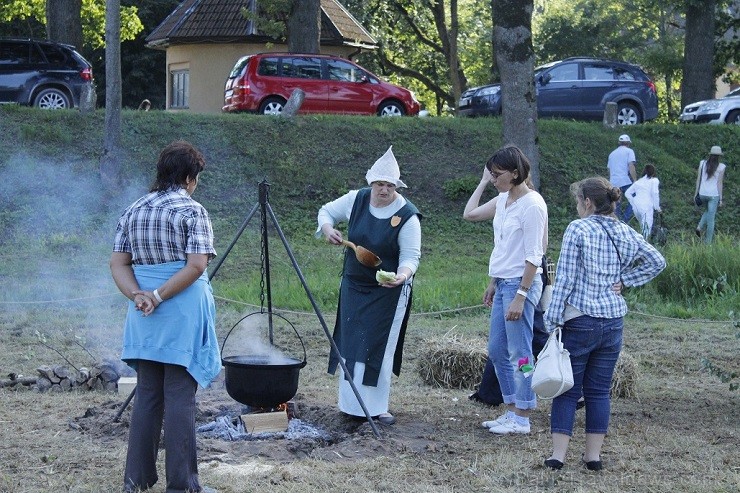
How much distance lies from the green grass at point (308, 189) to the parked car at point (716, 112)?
186 centimetres

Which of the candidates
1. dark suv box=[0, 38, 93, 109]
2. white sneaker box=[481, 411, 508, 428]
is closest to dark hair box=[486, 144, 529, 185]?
white sneaker box=[481, 411, 508, 428]

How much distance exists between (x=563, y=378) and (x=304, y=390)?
2.83 metres

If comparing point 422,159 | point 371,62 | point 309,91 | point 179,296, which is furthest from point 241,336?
point 371,62

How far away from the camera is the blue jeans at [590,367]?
5.65 metres

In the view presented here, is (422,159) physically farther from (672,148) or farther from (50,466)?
(50,466)

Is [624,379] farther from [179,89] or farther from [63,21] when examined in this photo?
[179,89]

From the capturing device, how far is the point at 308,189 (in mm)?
17922

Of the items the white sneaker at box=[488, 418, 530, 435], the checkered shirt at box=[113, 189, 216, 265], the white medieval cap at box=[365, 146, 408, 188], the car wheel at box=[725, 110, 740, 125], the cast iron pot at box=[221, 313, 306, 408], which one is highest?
the car wheel at box=[725, 110, 740, 125]

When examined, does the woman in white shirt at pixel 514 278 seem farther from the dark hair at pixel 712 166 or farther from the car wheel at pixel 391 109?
the car wheel at pixel 391 109

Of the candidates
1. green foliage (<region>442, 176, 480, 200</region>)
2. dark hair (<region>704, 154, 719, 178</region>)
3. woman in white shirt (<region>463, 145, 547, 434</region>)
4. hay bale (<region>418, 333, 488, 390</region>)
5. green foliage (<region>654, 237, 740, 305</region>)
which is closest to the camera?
woman in white shirt (<region>463, 145, 547, 434</region>)

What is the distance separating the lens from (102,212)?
15766 millimetres

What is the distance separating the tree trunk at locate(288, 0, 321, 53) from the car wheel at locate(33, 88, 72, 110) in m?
5.08

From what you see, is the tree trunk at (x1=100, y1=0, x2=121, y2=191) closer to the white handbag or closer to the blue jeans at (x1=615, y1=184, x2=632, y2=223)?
the blue jeans at (x1=615, y1=184, x2=632, y2=223)

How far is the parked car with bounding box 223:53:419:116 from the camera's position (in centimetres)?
2105
